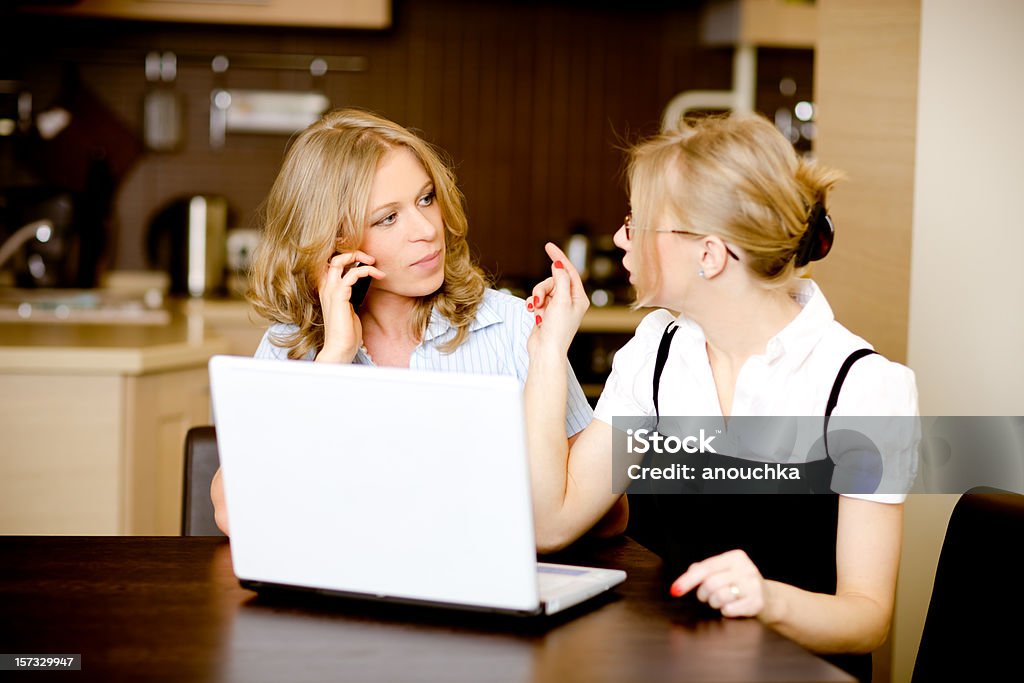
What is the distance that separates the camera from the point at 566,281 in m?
1.40

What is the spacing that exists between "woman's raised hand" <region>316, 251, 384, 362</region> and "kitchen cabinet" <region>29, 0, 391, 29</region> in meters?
2.26

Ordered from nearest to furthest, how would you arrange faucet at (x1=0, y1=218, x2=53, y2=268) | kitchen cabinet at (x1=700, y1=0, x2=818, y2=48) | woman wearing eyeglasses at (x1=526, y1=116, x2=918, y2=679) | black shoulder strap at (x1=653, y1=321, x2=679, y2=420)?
1. woman wearing eyeglasses at (x1=526, y1=116, x2=918, y2=679)
2. black shoulder strap at (x1=653, y1=321, x2=679, y2=420)
3. faucet at (x1=0, y1=218, x2=53, y2=268)
4. kitchen cabinet at (x1=700, y1=0, x2=818, y2=48)

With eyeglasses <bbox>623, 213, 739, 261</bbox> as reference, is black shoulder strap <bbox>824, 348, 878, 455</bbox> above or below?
below

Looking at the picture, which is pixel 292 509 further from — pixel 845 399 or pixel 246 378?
pixel 845 399

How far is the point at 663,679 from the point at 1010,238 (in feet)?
3.94

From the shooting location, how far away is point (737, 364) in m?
1.31

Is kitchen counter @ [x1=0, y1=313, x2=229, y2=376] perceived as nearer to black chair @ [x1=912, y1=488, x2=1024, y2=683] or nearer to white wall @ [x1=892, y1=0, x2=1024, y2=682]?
white wall @ [x1=892, y1=0, x2=1024, y2=682]

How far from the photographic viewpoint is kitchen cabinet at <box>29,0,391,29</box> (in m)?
3.68

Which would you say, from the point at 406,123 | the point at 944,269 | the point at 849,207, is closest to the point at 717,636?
the point at 944,269

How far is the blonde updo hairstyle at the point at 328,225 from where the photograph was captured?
1.71m

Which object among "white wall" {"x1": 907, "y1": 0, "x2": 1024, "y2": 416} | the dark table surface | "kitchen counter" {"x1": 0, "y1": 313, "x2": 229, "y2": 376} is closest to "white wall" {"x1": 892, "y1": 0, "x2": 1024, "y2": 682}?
"white wall" {"x1": 907, "y1": 0, "x2": 1024, "y2": 416}

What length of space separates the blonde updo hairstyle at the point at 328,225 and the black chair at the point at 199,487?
0.20m

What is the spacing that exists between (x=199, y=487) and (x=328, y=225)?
44 centimetres

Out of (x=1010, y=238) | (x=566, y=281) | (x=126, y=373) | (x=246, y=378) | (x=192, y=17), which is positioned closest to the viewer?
(x=246, y=378)
